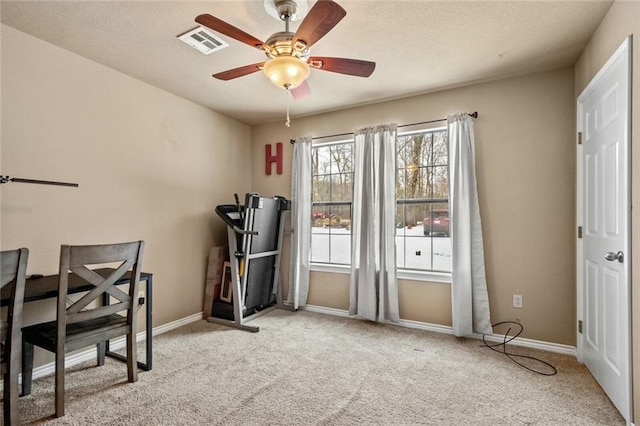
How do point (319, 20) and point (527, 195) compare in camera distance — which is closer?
point (319, 20)

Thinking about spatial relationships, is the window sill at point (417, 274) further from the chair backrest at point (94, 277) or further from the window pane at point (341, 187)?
the chair backrest at point (94, 277)

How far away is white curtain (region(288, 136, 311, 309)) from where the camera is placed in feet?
13.3

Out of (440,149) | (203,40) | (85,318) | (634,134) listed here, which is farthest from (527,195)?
(85,318)

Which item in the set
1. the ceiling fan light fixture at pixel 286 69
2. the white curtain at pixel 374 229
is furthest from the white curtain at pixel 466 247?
A: the ceiling fan light fixture at pixel 286 69

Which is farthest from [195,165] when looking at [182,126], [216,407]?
[216,407]

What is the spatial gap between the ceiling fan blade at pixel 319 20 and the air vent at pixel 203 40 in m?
0.90

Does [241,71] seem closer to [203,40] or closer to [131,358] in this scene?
[203,40]

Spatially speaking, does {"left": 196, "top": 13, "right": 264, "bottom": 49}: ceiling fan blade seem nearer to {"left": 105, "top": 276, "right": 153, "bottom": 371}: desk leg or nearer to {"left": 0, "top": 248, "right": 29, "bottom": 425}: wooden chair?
{"left": 0, "top": 248, "right": 29, "bottom": 425}: wooden chair

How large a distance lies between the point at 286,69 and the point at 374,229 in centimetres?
213

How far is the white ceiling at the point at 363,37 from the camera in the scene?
6.78 ft

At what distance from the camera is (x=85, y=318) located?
206 centimetres

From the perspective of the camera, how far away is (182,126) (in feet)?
11.9

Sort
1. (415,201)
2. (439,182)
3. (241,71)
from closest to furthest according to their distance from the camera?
(241,71), (439,182), (415,201)

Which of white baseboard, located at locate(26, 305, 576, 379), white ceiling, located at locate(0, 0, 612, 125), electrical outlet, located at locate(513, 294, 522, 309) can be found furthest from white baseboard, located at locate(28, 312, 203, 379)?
electrical outlet, located at locate(513, 294, 522, 309)
